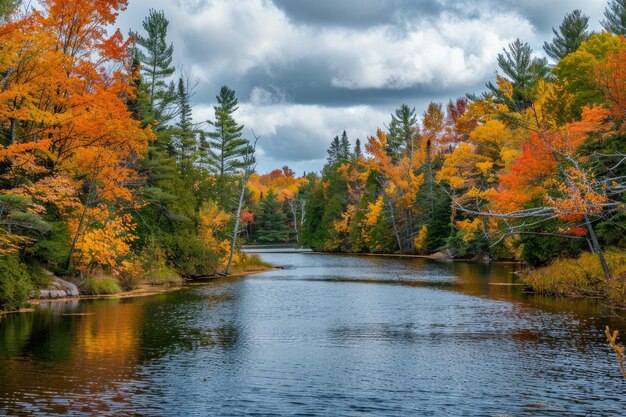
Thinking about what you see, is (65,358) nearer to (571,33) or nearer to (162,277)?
(162,277)

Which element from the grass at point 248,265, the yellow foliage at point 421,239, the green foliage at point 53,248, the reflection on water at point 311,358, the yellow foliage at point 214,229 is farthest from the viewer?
the yellow foliage at point 421,239

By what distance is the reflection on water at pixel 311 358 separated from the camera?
1198 cm

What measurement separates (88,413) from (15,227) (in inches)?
692

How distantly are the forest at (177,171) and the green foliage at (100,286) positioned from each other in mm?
69

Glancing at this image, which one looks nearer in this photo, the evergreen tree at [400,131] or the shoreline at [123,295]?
the shoreline at [123,295]

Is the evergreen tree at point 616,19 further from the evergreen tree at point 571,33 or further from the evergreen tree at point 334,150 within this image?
the evergreen tree at point 334,150

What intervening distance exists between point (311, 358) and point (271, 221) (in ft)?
379

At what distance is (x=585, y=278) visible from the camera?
98.1 feet

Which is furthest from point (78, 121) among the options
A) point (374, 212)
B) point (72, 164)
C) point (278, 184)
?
point (278, 184)

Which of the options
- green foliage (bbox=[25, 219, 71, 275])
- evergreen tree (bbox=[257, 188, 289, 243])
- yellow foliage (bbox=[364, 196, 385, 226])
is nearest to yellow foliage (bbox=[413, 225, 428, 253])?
yellow foliage (bbox=[364, 196, 385, 226])

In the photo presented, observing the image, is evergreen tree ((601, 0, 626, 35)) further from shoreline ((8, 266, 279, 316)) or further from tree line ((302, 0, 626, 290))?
shoreline ((8, 266, 279, 316))

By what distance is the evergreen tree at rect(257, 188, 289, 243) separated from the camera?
5128 inches

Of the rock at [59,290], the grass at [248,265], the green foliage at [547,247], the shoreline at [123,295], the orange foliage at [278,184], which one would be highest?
the orange foliage at [278,184]

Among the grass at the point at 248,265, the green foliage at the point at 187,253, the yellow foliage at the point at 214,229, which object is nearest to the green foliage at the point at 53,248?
the green foliage at the point at 187,253
